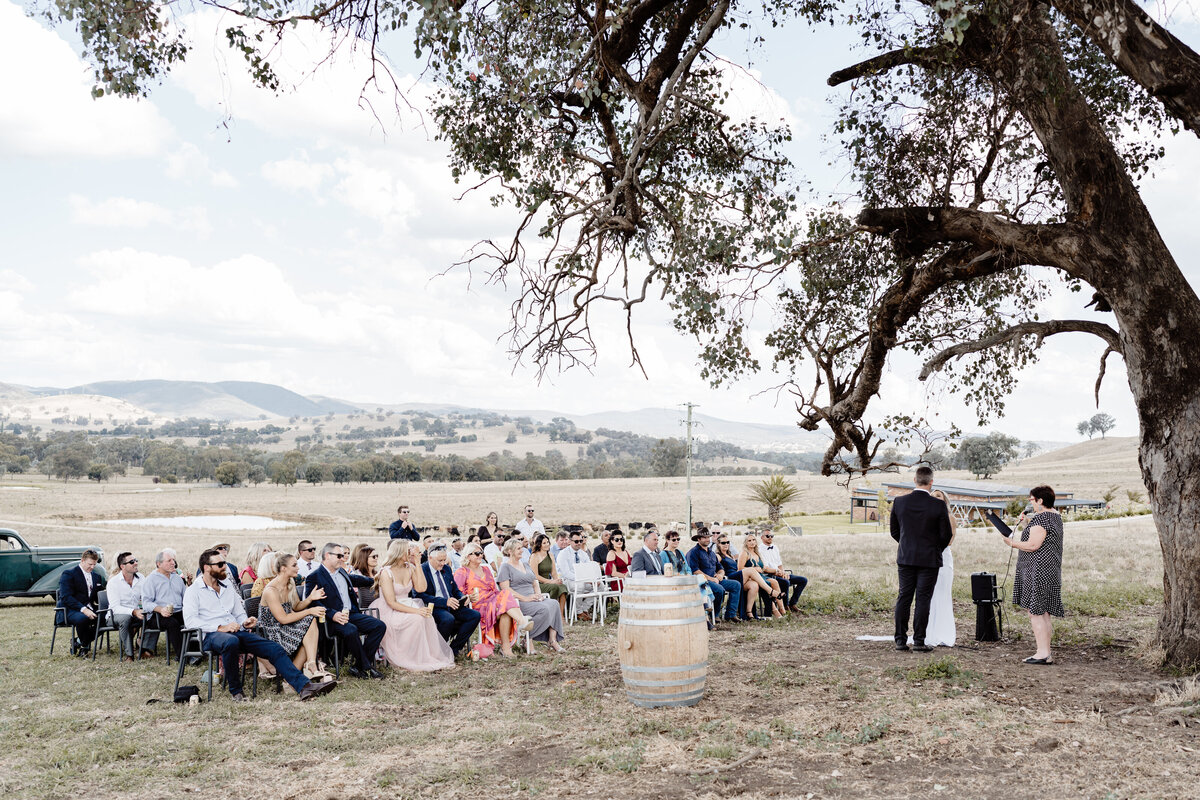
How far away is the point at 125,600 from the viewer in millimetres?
9742

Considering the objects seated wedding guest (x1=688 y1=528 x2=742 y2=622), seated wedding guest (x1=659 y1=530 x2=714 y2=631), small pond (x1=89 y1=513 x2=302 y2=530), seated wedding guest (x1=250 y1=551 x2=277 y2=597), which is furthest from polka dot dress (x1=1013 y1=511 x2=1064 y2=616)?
small pond (x1=89 y1=513 x2=302 y2=530)

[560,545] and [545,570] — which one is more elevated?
[560,545]

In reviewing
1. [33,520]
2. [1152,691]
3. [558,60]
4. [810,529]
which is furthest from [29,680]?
[33,520]

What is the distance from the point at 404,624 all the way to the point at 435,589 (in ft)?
2.58

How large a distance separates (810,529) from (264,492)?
61.8 meters

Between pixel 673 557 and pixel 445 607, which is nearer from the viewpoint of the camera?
pixel 445 607

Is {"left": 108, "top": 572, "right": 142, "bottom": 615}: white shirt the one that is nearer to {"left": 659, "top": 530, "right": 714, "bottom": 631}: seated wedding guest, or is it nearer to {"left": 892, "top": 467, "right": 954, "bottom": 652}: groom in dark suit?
{"left": 659, "top": 530, "right": 714, "bottom": 631}: seated wedding guest

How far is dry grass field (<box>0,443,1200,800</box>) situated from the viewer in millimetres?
5109

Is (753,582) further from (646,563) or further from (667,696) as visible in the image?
(667,696)

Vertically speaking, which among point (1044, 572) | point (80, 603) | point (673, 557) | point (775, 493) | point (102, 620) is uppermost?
point (775, 493)

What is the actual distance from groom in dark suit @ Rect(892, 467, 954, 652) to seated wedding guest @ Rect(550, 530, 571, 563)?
5398 mm

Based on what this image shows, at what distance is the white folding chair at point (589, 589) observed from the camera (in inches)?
486

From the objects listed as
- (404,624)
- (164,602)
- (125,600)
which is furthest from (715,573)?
(125,600)

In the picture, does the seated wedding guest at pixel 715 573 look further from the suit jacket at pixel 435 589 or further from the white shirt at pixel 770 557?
the suit jacket at pixel 435 589
